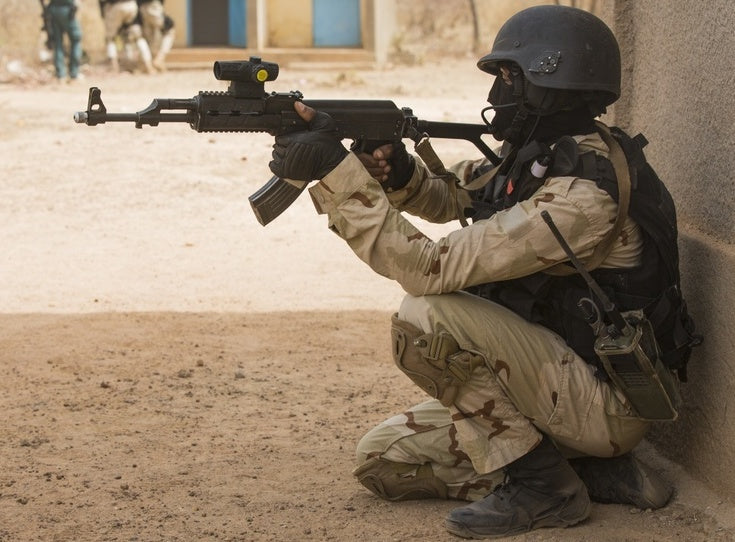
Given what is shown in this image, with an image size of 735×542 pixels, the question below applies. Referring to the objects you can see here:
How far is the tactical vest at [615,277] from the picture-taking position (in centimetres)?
305

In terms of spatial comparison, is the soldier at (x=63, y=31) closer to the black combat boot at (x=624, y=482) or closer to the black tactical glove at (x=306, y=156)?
the black tactical glove at (x=306, y=156)

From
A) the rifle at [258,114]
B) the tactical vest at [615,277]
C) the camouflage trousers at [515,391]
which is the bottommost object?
the camouflage trousers at [515,391]

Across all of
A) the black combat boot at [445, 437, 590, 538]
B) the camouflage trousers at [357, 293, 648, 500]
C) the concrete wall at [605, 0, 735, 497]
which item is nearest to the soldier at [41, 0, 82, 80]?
the concrete wall at [605, 0, 735, 497]

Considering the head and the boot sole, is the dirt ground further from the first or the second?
the head

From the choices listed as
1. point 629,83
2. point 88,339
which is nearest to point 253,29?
point 88,339

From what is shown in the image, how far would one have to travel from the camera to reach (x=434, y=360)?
305 cm

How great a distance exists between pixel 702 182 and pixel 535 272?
0.71 metres

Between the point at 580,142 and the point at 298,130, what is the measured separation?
77 centimetres

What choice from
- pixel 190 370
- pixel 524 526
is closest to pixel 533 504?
pixel 524 526

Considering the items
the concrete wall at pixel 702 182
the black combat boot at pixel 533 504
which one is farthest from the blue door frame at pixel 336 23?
the black combat boot at pixel 533 504

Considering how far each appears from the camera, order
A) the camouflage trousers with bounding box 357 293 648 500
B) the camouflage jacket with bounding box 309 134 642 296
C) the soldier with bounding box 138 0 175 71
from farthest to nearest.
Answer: the soldier with bounding box 138 0 175 71 < the camouflage trousers with bounding box 357 293 648 500 < the camouflage jacket with bounding box 309 134 642 296

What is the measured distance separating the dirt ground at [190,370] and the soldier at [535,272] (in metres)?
0.21

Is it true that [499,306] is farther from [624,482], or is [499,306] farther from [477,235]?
[624,482]

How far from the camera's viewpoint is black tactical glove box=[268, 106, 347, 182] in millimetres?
3072
